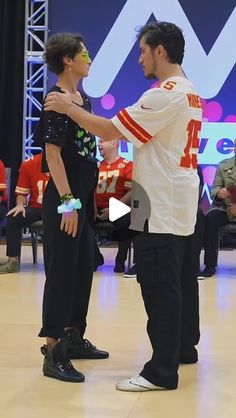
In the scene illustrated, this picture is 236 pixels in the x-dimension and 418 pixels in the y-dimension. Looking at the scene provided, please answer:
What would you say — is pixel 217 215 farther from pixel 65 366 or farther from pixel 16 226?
pixel 65 366

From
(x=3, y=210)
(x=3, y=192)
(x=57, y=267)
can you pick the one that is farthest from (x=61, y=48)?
(x=3, y=210)

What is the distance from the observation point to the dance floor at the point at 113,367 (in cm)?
257

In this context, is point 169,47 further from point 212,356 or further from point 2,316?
point 2,316

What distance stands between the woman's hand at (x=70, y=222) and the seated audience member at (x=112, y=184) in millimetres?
3057

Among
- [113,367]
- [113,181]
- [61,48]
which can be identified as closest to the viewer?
[61,48]

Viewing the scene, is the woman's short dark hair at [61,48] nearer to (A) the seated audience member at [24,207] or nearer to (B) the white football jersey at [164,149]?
(B) the white football jersey at [164,149]

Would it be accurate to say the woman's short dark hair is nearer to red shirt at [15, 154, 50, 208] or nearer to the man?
the man

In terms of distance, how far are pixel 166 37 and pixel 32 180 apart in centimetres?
348

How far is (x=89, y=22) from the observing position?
7.76 metres

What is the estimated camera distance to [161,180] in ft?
9.00

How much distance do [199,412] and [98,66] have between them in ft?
18.7

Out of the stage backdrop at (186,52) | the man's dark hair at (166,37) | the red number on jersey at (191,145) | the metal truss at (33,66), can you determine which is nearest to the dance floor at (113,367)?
the red number on jersey at (191,145)

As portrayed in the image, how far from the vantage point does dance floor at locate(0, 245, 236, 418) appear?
2574 millimetres

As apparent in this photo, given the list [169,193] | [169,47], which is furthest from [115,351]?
[169,47]
